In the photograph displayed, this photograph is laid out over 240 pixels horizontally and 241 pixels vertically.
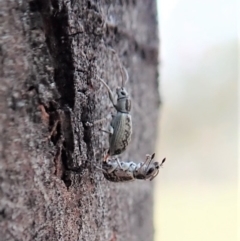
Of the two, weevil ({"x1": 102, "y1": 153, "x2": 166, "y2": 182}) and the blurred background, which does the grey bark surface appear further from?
the blurred background

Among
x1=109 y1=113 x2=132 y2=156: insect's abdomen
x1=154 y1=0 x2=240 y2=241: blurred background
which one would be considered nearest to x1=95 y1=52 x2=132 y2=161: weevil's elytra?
x1=109 y1=113 x2=132 y2=156: insect's abdomen

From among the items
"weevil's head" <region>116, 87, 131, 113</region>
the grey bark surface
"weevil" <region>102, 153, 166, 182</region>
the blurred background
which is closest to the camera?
the grey bark surface

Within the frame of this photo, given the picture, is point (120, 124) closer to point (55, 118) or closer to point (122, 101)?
point (122, 101)

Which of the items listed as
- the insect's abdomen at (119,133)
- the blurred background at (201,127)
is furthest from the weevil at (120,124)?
the blurred background at (201,127)

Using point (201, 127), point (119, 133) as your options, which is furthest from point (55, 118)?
point (201, 127)

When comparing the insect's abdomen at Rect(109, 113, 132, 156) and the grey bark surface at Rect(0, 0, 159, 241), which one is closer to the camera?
the grey bark surface at Rect(0, 0, 159, 241)

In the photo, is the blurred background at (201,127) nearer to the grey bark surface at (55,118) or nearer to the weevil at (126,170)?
the weevil at (126,170)

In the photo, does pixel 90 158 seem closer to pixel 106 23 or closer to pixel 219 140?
pixel 106 23
